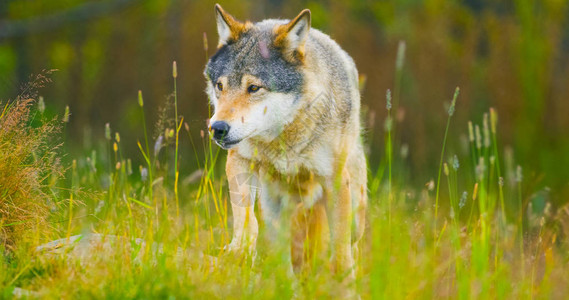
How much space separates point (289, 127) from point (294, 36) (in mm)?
650

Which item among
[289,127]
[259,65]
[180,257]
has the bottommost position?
[180,257]

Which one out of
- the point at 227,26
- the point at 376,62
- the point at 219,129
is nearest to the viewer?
the point at 219,129

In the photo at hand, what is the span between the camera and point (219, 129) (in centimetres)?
398

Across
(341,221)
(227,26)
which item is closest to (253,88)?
(227,26)

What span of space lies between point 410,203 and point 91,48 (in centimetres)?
938

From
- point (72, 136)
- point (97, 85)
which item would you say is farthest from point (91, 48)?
point (72, 136)

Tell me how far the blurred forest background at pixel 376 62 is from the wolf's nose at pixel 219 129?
19.8 ft

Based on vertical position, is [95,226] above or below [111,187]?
below

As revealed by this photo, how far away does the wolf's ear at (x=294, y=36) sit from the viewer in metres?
4.47

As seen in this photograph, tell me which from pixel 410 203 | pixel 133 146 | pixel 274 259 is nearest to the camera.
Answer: pixel 274 259

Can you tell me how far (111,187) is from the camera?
14.4ft

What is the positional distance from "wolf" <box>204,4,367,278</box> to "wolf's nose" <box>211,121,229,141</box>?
252 mm

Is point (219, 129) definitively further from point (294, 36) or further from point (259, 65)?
point (294, 36)

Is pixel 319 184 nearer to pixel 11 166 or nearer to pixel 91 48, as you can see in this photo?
pixel 11 166
